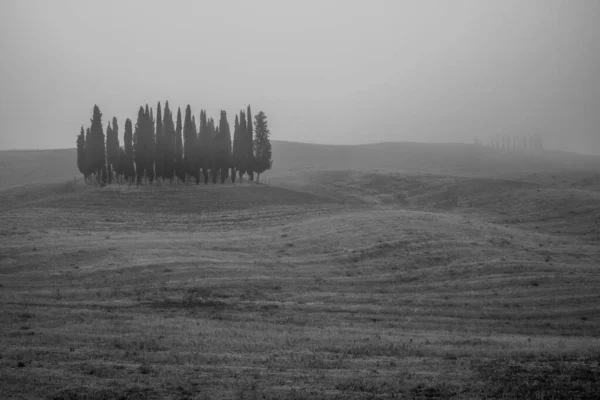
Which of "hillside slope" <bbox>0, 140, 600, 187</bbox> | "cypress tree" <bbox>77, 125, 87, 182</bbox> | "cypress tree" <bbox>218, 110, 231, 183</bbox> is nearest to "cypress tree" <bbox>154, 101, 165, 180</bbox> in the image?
"cypress tree" <bbox>218, 110, 231, 183</bbox>

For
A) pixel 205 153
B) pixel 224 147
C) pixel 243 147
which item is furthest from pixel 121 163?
pixel 243 147

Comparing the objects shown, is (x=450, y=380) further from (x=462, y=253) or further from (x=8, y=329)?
(x=462, y=253)

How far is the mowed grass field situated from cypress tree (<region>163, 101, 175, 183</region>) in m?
15.2

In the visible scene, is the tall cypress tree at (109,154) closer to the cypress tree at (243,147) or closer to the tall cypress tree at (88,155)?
the tall cypress tree at (88,155)

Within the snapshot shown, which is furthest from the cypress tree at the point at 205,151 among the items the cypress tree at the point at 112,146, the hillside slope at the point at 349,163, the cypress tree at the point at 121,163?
the hillside slope at the point at 349,163

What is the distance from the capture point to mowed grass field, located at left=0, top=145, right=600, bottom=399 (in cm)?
1215

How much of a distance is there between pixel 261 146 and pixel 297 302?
53554mm

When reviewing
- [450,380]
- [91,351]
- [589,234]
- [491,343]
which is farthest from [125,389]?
[589,234]

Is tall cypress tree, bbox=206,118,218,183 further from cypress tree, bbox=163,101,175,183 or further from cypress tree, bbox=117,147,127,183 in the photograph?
cypress tree, bbox=117,147,127,183

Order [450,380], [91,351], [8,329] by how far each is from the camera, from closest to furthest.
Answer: [450,380], [91,351], [8,329]

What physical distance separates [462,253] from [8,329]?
85.6 ft

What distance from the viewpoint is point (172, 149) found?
2773 inches

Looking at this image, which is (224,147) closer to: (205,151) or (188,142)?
(205,151)

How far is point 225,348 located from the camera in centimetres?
1541
